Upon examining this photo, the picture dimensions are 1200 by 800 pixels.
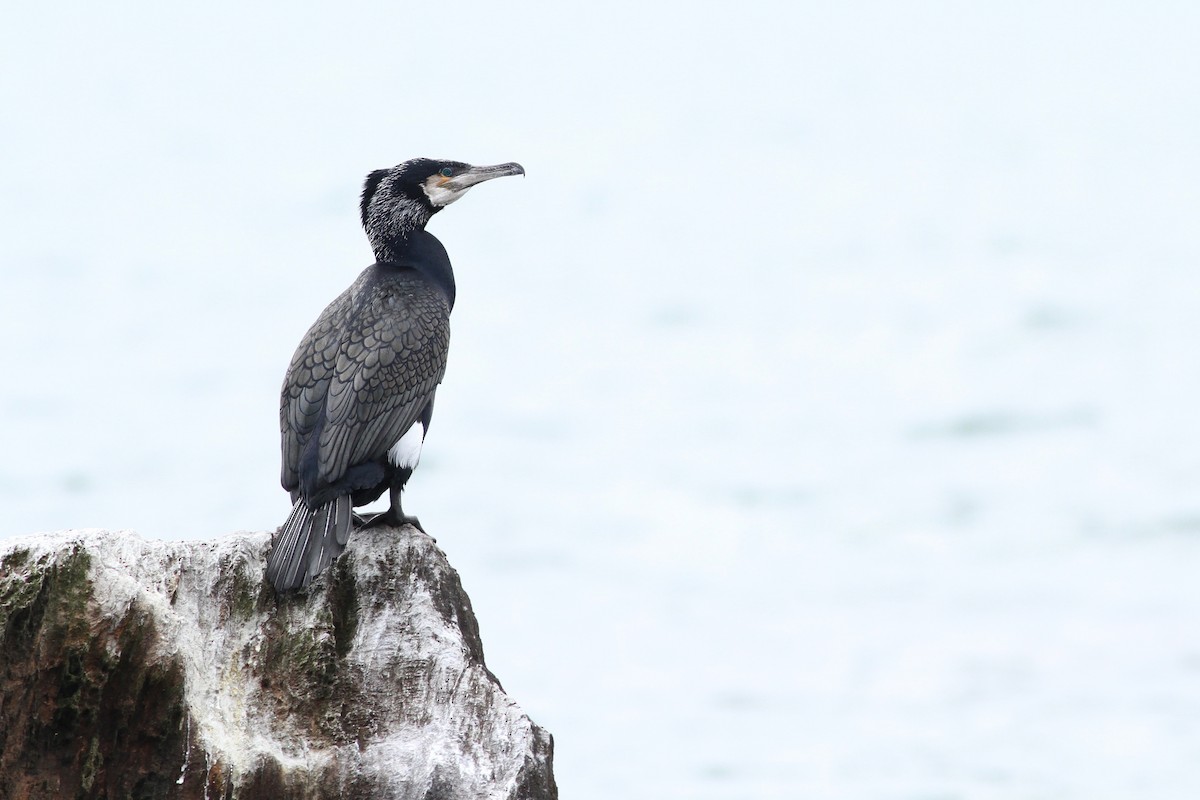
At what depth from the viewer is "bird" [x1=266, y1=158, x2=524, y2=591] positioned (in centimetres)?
636

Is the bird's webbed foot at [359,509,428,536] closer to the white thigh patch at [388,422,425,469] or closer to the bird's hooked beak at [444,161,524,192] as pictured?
the white thigh patch at [388,422,425,469]

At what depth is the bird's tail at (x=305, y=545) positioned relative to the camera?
19.5 feet

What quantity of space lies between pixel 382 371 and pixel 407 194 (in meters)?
1.06

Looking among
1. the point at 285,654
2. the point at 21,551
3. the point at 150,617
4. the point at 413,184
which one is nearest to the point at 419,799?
the point at 285,654

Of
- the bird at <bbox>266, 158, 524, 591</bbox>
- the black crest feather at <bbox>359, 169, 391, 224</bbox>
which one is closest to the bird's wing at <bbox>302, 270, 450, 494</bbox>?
the bird at <bbox>266, 158, 524, 591</bbox>

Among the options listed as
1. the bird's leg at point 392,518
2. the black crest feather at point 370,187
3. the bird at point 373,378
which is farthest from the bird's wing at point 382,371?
the black crest feather at point 370,187

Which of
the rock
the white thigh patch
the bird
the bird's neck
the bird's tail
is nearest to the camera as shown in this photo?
the rock

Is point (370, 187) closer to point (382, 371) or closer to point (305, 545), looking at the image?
point (382, 371)

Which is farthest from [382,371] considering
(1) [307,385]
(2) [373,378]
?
(1) [307,385]

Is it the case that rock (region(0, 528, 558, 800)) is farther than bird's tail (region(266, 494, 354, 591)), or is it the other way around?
bird's tail (region(266, 494, 354, 591))

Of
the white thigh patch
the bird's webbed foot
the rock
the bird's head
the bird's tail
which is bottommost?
the rock

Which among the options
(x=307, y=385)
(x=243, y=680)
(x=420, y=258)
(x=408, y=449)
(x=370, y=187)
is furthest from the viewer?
(x=370, y=187)

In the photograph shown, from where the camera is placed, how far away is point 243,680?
581cm

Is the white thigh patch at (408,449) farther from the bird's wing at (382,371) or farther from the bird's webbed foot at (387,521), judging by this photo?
the bird's webbed foot at (387,521)
